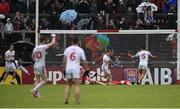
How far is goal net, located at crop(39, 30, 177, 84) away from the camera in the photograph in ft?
137

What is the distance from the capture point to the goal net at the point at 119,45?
1640 inches

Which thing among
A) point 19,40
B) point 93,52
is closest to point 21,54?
point 19,40

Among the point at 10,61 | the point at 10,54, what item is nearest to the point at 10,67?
the point at 10,61

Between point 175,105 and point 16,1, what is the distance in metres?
23.7

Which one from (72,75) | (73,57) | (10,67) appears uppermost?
(73,57)

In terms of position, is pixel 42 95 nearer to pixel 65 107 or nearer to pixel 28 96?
pixel 28 96

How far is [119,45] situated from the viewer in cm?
4244

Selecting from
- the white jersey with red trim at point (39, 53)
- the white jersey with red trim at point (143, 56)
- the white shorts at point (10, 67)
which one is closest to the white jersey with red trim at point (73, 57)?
the white jersey with red trim at point (39, 53)

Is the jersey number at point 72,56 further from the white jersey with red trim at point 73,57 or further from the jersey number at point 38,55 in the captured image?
the jersey number at point 38,55

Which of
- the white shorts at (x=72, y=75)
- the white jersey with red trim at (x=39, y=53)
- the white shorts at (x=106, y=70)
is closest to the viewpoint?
the white shorts at (x=72, y=75)

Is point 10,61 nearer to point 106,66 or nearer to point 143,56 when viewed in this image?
point 106,66

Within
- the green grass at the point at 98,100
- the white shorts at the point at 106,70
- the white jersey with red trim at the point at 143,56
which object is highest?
the white jersey with red trim at the point at 143,56

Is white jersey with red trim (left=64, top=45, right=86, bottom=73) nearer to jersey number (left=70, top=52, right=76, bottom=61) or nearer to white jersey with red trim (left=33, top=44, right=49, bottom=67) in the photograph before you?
jersey number (left=70, top=52, right=76, bottom=61)

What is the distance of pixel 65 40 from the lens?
139ft
